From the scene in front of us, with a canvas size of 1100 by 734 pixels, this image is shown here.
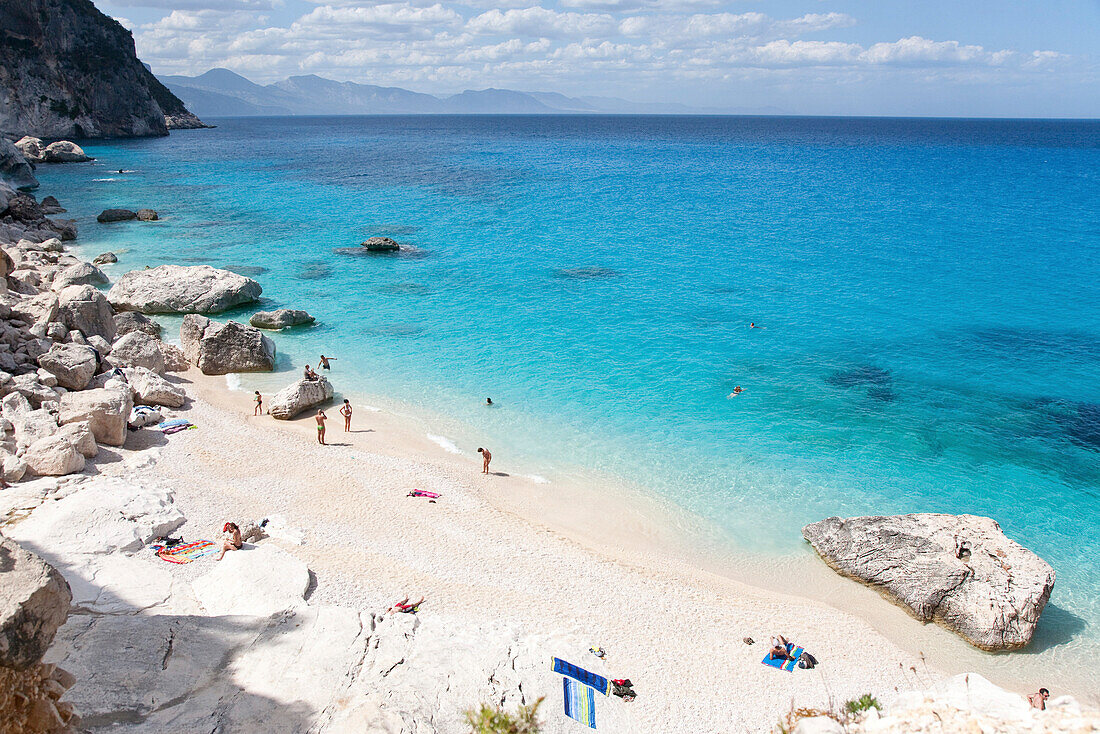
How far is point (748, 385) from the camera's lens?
96.9 ft

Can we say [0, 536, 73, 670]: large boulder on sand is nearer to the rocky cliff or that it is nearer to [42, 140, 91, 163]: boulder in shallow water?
[42, 140, 91, 163]: boulder in shallow water

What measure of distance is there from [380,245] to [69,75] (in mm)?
116966

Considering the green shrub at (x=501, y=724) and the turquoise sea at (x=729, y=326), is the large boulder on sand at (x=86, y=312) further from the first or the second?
the green shrub at (x=501, y=724)

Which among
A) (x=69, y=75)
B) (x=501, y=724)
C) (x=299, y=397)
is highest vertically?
(x=69, y=75)

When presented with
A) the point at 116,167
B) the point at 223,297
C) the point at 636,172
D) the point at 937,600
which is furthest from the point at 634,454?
the point at 116,167

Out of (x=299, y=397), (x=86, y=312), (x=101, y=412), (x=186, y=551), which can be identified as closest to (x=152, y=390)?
(x=101, y=412)

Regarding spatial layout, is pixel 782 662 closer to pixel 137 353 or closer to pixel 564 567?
pixel 564 567

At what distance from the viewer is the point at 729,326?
36688 mm

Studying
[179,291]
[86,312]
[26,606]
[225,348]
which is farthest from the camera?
[179,291]

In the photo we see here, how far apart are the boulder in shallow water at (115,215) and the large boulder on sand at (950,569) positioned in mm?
62913

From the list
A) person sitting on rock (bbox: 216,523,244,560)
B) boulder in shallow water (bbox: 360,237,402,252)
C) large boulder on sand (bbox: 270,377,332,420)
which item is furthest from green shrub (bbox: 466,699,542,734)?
boulder in shallow water (bbox: 360,237,402,252)

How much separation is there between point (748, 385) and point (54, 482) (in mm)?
25261

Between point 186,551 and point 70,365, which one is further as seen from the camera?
point 70,365

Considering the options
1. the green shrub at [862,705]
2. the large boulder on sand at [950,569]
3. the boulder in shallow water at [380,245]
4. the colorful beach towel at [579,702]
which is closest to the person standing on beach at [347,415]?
the colorful beach towel at [579,702]
